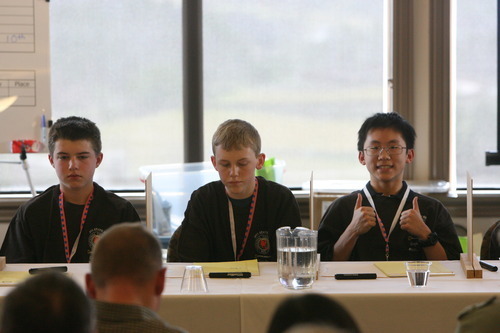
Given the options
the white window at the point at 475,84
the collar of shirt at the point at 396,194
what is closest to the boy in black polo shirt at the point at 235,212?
the collar of shirt at the point at 396,194

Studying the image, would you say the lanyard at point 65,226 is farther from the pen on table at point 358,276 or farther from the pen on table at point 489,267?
the pen on table at point 489,267

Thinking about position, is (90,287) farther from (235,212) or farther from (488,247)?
(488,247)

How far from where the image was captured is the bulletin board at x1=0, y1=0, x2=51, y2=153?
433 cm

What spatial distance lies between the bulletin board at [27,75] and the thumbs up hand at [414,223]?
7.97 feet

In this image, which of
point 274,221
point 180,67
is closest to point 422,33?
point 180,67

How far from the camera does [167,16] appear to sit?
15.2 ft

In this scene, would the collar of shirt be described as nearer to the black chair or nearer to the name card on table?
the black chair

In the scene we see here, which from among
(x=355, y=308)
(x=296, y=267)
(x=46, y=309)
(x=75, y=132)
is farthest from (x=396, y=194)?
(x=46, y=309)

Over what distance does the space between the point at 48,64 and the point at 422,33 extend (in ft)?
7.53

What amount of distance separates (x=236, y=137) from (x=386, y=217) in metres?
0.73

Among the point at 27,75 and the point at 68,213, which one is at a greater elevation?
the point at 27,75

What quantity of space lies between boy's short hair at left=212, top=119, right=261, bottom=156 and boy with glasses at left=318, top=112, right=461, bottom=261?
19.0 inches

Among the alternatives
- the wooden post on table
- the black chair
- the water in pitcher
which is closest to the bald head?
the water in pitcher

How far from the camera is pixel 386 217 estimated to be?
3074 mm
